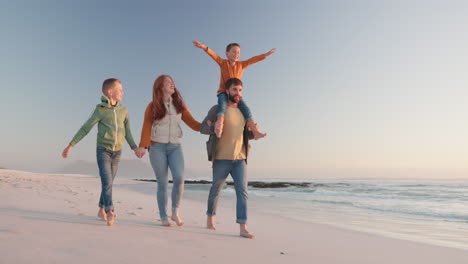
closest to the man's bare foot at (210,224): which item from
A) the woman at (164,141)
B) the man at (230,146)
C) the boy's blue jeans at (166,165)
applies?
the man at (230,146)

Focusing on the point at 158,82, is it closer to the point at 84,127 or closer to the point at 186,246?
the point at 84,127

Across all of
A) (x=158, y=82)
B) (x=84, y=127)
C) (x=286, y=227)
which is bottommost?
(x=286, y=227)

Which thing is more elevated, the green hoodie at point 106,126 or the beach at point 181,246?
the green hoodie at point 106,126

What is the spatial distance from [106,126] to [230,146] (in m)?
1.59

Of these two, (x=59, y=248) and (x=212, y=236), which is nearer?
(x=59, y=248)

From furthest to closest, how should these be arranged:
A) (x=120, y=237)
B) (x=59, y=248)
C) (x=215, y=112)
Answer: (x=215, y=112) → (x=120, y=237) → (x=59, y=248)

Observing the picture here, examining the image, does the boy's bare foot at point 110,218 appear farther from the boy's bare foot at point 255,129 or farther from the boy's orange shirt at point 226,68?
the boy's orange shirt at point 226,68

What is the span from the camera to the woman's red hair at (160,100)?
13.8 feet

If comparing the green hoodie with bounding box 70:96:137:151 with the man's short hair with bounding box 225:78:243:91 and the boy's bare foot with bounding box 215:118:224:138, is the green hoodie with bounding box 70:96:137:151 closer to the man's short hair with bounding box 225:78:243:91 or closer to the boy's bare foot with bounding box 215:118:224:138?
the boy's bare foot with bounding box 215:118:224:138

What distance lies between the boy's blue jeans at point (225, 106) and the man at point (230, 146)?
0.05 metres

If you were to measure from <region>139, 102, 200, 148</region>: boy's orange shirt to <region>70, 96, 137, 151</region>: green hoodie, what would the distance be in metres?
0.32

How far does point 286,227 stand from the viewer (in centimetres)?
486

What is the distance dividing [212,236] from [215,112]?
150 centimetres

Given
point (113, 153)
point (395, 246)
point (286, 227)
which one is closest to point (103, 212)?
point (113, 153)
